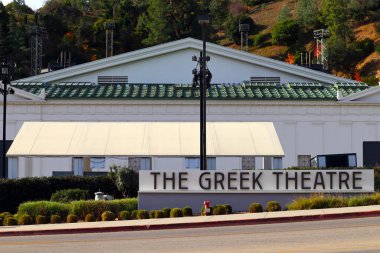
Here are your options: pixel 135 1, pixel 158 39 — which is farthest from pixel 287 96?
pixel 135 1

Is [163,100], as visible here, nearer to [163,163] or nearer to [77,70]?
[163,163]

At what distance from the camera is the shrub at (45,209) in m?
31.8

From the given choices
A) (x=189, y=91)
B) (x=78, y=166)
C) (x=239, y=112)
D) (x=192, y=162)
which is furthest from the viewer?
(x=189, y=91)

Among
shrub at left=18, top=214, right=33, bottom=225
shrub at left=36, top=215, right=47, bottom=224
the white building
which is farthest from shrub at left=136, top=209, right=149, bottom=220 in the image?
the white building

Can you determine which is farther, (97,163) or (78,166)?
(78,166)

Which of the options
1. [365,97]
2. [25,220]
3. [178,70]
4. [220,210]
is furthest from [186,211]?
[178,70]

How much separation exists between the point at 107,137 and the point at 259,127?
24.4 feet

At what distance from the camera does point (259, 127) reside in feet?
136

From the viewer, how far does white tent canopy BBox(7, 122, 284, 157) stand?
129ft

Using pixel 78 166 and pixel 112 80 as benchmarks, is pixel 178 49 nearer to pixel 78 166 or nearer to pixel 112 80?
pixel 112 80

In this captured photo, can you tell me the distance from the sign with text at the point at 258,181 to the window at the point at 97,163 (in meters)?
9.87

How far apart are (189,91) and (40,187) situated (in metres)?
14.1

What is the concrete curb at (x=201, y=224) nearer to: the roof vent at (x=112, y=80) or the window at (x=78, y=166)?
the window at (x=78, y=166)

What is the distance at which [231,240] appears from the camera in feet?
72.5
